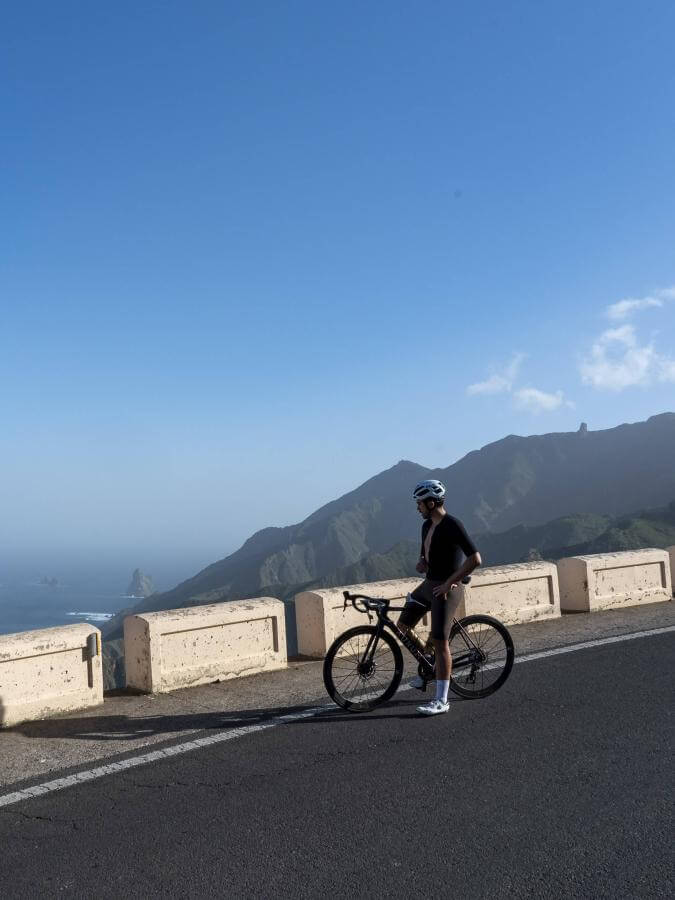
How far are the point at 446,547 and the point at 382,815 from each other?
8.19 ft

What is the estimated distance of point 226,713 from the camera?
6.42 meters

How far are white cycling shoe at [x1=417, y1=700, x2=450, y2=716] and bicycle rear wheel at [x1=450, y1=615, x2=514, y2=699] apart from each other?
455 mm

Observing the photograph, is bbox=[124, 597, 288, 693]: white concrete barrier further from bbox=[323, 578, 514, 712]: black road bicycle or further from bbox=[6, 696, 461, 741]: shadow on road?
bbox=[323, 578, 514, 712]: black road bicycle

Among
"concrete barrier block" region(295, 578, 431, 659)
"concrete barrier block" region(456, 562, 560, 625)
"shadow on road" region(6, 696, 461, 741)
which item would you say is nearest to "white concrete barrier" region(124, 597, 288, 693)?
"concrete barrier block" region(295, 578, 431, 659)

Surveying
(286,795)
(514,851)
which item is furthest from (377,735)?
(514,851)

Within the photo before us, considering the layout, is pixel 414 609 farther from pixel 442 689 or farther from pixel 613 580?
pixel 613 580

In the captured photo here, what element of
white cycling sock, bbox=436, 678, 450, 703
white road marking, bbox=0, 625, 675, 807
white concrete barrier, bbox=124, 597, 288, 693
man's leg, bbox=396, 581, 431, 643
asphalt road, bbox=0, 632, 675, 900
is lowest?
asphalt road, bbox=0, 632, 675, 900

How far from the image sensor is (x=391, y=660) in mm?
6586

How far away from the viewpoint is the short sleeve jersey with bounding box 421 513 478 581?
244 inches

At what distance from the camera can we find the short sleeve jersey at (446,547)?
619 centimetres

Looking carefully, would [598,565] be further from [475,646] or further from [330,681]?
[330,681]

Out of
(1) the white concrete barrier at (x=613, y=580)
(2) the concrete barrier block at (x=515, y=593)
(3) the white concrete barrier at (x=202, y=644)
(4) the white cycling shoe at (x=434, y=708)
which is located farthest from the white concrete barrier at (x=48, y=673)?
(1) the white concrete barrier at (x=613, y=580)

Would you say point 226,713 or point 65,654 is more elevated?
point 65,654

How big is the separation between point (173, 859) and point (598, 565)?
30.8 feet
